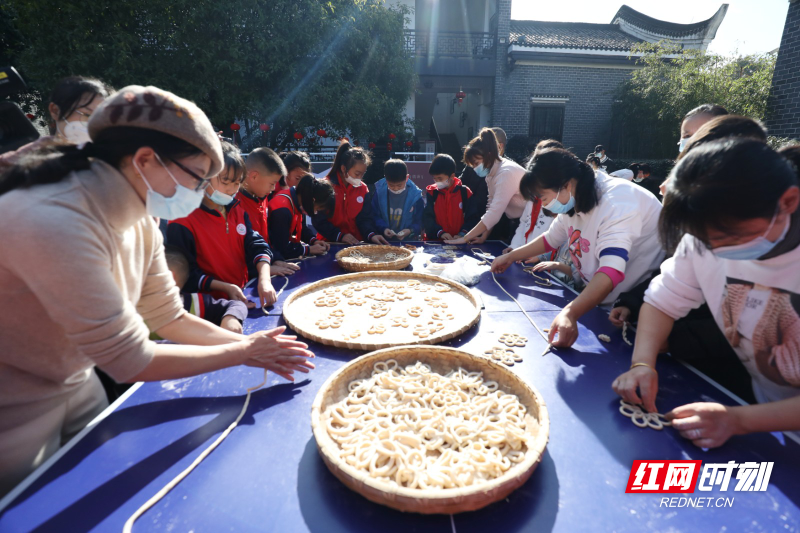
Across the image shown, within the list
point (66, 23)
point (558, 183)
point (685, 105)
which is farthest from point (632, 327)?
point (685, 105)

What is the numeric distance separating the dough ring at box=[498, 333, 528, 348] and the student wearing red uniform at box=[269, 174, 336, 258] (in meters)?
2.34

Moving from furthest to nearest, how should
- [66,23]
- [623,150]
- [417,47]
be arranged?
[623,150] < [417,47] < [66,23]

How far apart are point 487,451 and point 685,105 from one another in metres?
15.3

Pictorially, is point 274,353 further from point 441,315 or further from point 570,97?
point 570,97

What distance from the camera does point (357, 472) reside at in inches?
42.9

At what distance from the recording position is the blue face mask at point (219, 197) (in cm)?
266

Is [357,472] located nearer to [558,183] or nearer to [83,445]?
[83,445]

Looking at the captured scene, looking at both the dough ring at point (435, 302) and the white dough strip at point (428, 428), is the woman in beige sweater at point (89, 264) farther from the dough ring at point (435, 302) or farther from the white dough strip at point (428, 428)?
the dough ring at point (435, 302)

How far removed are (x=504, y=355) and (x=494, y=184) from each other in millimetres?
3124

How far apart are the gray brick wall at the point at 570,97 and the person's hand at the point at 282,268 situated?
13015 mm

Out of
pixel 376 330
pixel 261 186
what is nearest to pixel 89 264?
pixel 376 330

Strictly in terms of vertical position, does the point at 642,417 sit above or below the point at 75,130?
below

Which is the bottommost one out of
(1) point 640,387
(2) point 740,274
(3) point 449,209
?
(1) point 640,387

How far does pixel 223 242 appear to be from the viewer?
286cm
